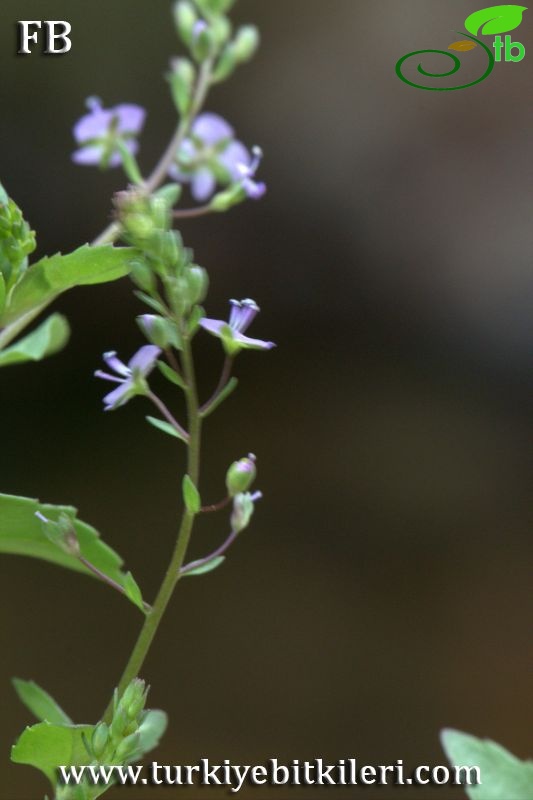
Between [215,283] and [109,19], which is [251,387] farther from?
[109,19]

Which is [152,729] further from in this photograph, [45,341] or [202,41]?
[202,41]

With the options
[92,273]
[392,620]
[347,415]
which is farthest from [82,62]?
[92,273]

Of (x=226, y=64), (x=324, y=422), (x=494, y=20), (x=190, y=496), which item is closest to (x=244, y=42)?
(x=226, y=64)

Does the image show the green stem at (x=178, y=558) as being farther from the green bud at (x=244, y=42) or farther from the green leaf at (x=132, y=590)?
the green bud at (x=244, y=42)

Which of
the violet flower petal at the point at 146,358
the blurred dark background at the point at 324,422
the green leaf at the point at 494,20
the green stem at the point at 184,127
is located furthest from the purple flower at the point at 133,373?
the blurred dark background at the point at 324,422

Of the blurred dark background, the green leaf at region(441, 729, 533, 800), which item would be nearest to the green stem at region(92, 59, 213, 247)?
the green leaf at region(441, 729, 533, 800)
